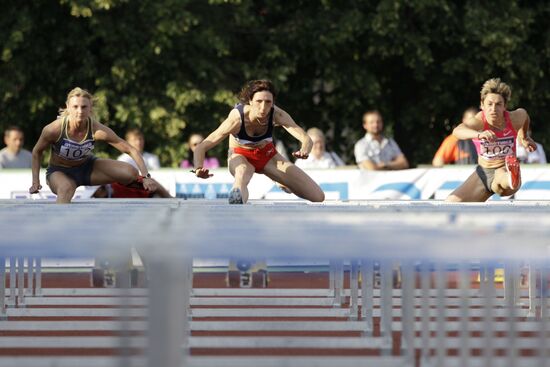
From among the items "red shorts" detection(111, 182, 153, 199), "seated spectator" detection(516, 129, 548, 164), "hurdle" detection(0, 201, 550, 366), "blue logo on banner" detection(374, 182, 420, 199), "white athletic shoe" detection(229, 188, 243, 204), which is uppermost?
"seated spectator" detection(516, 129, 548, 164)

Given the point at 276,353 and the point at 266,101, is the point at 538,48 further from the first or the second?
the point at 276,353

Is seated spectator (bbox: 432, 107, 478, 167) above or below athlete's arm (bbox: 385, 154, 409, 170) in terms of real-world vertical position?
above

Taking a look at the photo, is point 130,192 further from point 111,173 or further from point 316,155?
point 316,155

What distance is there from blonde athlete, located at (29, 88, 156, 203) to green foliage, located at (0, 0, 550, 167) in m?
5.99

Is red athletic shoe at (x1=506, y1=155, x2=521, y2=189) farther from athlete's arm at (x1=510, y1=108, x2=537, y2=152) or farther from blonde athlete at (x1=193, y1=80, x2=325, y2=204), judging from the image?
blonde athlete at (x1=193, y1=80, x2=325, y2=204)

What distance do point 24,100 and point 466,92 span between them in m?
6.66

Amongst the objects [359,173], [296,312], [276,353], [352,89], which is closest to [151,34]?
[352,89]

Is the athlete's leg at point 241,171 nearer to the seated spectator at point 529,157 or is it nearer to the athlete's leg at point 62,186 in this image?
the athlete's leg at point 62,186

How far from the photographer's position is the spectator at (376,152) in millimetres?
13367

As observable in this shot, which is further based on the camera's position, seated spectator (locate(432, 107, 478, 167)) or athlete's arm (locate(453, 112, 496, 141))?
seated spectator (locate(432, 107, 478, 167))

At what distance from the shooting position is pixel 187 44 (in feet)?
57.4

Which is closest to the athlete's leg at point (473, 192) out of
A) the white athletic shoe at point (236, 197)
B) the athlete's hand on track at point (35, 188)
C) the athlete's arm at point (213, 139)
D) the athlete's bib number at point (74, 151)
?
the athlete's arm at point (213, 139)

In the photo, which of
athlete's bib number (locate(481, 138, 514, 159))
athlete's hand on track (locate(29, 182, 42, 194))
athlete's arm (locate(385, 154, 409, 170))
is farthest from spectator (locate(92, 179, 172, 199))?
athlete's bib number (locate(481, 138, 514, 159))

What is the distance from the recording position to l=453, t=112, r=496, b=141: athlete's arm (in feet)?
32.5
